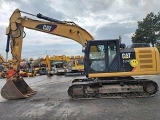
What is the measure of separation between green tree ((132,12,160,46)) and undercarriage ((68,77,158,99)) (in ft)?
188

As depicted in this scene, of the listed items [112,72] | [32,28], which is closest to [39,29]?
[32,28]

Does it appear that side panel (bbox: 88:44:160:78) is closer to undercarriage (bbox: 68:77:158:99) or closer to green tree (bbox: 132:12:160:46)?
undercarriage (bbox: 68:77:158:99)

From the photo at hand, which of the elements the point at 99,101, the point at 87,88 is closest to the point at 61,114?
the point at 99,101

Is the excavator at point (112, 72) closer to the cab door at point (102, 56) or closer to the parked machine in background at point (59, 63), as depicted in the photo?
the cab door at point (102, 56)

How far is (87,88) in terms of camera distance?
1316cm

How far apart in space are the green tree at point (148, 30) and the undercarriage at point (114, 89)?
188 feet

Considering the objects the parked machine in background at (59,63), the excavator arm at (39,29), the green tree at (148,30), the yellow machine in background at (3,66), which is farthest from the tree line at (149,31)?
the excavator arm at (39,29)

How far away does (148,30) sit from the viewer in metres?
70.9

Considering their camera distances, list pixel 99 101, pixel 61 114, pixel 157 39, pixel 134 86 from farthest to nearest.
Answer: pixel 157 39 < pixel 134 86 < pixel 99 101 < pixel 61 114

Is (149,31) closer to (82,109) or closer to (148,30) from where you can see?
(148,30)

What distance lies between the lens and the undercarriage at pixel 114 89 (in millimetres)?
12969

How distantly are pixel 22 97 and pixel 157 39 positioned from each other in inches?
2355

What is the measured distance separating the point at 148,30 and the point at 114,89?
6035 cm

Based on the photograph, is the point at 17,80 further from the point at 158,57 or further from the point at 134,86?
the point at 158,57
